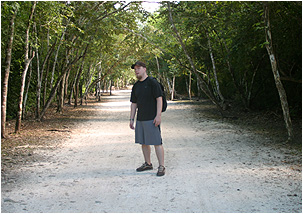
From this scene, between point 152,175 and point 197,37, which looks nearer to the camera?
point 152,175

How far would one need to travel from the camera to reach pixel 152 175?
20.1ft

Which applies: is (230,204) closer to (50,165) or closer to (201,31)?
(50,165)

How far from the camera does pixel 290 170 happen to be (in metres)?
6.48

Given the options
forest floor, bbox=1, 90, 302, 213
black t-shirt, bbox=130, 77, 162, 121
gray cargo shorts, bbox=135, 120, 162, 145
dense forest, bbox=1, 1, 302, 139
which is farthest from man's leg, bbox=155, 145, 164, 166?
dense forest, bbox=1, 1, 302, 139

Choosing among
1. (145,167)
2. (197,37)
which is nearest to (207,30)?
(197,37)

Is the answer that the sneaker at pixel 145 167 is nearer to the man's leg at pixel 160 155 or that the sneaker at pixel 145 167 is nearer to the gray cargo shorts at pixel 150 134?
the man's leg at pixel 160 155

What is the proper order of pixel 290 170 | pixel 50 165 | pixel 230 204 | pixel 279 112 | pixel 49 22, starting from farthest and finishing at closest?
pixel 279 112
pixel 49 22
pixel 50 165
pixel 290 170
pixel 230 204

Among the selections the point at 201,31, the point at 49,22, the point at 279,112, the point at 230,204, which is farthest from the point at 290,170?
the point at 201,31

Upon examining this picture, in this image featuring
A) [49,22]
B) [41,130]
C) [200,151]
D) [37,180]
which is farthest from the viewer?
[41,130]

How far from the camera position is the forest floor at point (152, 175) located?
472 centimetres

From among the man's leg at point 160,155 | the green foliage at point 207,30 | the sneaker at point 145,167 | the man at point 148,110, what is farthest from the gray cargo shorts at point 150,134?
the green foliage at point 207,30

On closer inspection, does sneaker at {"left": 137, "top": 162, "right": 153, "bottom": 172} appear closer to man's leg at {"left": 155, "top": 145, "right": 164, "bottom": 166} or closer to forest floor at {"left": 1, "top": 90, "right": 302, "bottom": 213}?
forest floor at {"left": 1, "top": 90, "right": 302, "bottom": 213}

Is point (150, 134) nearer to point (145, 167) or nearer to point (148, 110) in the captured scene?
point (148, 110)

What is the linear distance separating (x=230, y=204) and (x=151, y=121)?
1.99m
